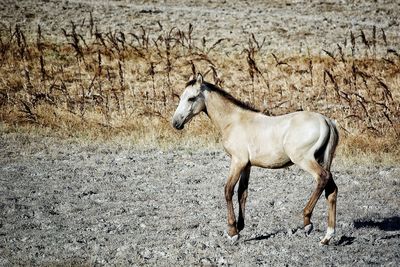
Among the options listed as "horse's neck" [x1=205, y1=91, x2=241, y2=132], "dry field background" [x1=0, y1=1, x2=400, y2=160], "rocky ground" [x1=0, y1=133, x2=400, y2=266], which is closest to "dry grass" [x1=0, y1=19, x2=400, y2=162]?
"dry field background" [x1=0, y1=1, x2=400, y2=160]

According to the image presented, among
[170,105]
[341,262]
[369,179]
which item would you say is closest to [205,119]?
[170,105]

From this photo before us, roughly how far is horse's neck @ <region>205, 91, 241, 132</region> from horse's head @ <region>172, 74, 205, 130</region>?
12cm

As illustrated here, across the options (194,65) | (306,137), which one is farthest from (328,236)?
(194,65)

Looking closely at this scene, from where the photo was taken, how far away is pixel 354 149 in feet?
35.6

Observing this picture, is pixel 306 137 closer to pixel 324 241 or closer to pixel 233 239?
pixel 324 241

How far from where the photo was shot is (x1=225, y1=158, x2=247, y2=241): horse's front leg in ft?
21.8

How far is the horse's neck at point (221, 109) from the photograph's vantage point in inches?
276

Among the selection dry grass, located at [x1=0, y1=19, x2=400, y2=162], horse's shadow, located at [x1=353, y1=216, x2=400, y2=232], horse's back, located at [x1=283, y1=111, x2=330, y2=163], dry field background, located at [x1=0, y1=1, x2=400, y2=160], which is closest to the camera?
horse's back, located at [x1=283, y1=111, x2=330, y2=163]

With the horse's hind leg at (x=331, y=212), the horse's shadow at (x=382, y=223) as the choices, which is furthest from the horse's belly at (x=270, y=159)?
the horse's shadow at (x=382, y=223)

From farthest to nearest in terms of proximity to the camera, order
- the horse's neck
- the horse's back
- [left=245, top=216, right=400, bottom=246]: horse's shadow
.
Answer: the horse's neck < [left=245, top=216, right=400, bottom=246]: horse's shadow < the horse's back

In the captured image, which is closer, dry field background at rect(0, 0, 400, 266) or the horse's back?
the horse's back

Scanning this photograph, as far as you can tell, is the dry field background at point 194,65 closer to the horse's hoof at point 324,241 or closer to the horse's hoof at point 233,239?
the horse's hoof at point 324,241

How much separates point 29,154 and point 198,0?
31.9 m

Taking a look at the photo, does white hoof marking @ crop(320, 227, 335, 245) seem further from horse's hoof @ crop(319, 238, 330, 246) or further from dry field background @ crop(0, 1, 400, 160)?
dry field background @ crop(0, 1, 400, 160)
